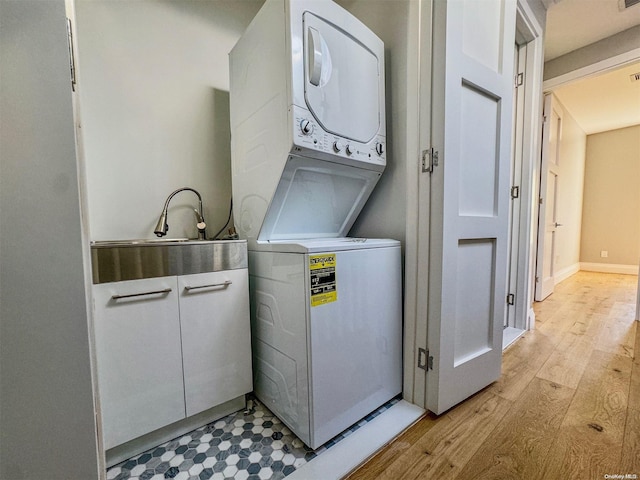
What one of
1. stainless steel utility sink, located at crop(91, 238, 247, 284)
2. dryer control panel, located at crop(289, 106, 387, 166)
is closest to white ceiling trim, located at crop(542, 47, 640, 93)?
dryer control panel, located at crop(289, 106, 387, 166)

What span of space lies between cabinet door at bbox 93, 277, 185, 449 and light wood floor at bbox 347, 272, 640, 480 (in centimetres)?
77

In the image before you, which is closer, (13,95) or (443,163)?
(13,95)

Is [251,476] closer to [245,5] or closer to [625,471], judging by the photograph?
[625,471]

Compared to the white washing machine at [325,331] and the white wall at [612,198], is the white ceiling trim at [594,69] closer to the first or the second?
the white washing machine at [325,331]

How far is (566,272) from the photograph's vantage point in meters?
4.32

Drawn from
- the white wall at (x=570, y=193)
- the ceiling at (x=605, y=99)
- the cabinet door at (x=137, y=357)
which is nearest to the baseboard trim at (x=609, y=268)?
the white wall at (x=570, y=193)

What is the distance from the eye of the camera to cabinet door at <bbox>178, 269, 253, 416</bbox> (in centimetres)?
107

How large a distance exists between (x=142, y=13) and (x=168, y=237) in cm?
119

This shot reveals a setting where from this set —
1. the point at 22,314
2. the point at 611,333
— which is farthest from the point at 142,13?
the point at 611,333

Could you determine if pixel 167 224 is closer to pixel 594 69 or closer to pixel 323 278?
pixel 323 278

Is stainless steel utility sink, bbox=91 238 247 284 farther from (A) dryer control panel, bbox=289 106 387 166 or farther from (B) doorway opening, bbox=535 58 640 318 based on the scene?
(B) doorway opening, bbox=535 58 640 318

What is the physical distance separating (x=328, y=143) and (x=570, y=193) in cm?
514

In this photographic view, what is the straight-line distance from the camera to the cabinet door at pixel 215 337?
107 centimetres

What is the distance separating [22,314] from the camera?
1.30 ft
